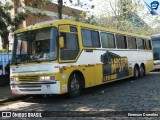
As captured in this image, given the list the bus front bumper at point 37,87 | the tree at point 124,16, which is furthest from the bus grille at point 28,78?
the tree at point 124,16

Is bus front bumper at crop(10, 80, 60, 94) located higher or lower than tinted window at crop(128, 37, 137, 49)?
lower

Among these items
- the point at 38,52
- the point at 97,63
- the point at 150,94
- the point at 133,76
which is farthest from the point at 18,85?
the point at 133,76

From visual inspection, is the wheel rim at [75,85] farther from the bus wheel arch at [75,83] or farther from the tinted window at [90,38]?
the tinted window at [90,38]

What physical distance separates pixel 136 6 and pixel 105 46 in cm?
2618

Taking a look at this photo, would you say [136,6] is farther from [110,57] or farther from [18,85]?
[18,85]

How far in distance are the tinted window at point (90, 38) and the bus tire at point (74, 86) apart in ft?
5.13

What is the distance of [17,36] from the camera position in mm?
12219

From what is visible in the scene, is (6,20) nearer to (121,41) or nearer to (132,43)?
(121,41)

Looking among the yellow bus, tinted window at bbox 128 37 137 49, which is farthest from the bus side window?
tinted window at bbox 128 37 137 49

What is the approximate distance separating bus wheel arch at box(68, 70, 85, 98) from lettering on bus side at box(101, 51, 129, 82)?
7.05 ft

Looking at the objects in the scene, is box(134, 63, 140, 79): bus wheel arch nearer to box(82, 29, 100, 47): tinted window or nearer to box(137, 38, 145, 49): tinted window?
box(137, 38, 145, 49): tinted window

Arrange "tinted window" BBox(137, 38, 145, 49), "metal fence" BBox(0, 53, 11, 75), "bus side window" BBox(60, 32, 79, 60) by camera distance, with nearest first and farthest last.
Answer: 1. "bus side window" BBox(60, 32, 79, 60)
2. "metal fence" BBox(0, 53, 11, 75)
3. "tinted window" BBox(137, 38, 145, 49)

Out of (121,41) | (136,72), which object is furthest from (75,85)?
(136,72)

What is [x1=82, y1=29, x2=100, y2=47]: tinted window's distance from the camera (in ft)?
42.1
